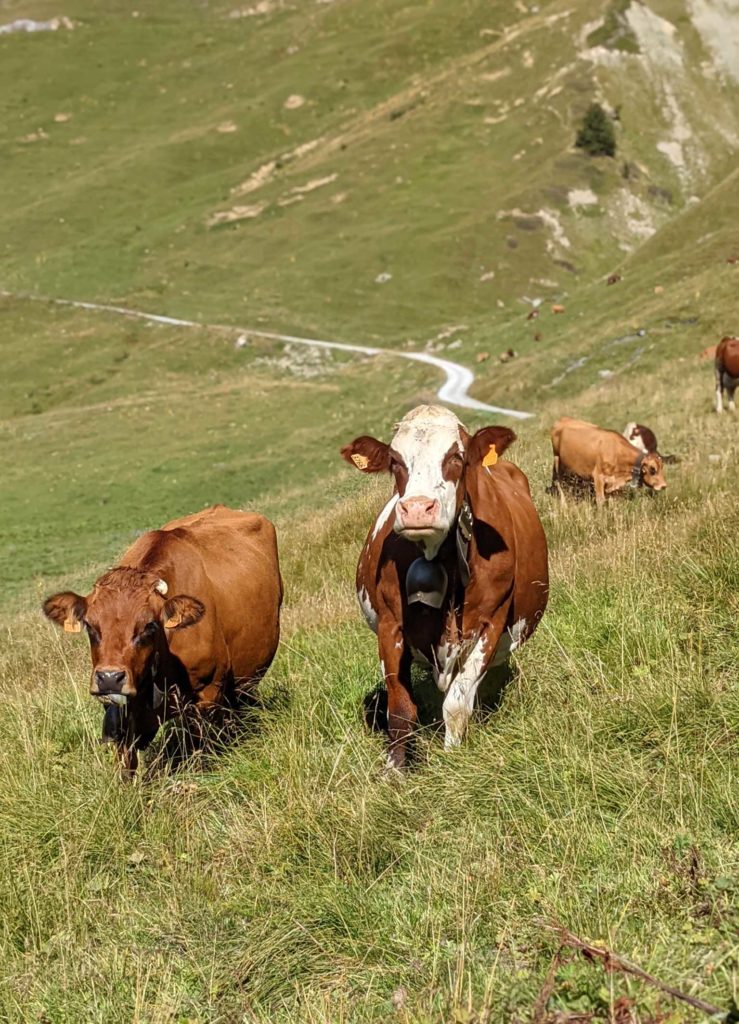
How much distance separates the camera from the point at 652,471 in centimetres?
1565

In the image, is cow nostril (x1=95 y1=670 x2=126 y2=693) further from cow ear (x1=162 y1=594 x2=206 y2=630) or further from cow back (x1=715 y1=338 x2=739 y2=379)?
cow back (x1=715 y1=338 x2=739 y2=379)

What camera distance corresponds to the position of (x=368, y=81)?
10594 centimetres

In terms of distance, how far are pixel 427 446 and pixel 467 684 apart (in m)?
1.51

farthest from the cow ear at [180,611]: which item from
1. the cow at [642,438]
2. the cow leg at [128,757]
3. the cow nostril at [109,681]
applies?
the cow at [642,438]

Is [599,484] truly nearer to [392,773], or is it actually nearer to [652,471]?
[652,471]

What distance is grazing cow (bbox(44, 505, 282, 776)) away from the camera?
6871 millimetres

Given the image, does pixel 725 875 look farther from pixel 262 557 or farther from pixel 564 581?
pixel 262 557

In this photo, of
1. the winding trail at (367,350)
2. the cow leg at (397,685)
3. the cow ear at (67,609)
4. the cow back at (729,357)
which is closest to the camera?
the cow leg at (397,685)

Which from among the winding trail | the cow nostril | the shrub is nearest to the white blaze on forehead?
the cow nostril

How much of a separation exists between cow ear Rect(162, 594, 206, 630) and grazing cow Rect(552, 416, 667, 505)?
882 cm

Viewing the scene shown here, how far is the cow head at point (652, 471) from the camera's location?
49.9 ft

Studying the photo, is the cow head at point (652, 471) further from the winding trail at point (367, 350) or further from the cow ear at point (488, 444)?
the winding trail at point (367, 350)

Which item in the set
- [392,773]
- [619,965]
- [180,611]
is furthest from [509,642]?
[619,965]

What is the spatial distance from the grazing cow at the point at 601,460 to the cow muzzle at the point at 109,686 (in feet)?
31.4
